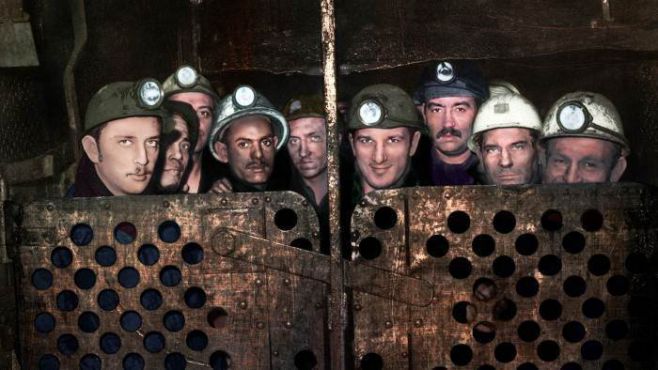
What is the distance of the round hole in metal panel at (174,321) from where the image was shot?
5859mm

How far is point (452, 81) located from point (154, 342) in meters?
2.86

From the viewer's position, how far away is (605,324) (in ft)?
18.9

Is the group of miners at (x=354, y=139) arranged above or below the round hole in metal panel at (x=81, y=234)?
above

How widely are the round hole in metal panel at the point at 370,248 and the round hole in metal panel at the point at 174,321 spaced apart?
124 cm

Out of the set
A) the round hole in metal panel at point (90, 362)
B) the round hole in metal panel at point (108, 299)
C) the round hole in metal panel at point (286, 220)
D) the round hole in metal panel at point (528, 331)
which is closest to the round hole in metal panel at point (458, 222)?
the round hole in metal panel at point (528, 331)

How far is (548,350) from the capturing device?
5953mm

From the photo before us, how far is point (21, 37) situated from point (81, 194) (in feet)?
3.85

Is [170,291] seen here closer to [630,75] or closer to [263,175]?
[263,175]

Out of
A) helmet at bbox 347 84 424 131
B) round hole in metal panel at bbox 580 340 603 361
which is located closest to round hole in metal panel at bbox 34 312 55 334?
helmet at bbox 347 84 424 131

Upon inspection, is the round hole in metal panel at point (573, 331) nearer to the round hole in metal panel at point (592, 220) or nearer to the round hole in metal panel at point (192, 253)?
the round hole in metal panel at point (592, 220)

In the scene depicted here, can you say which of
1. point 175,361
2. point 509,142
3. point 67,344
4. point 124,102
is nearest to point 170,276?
point 175,361

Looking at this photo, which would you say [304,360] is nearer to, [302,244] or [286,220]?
[302,244]

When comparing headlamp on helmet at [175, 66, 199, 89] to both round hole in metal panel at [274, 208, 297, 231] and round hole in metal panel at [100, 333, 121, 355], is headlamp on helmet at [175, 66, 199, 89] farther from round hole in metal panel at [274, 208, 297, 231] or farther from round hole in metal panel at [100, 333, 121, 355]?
round hole in metal panel at [100, 333, 121, 355]

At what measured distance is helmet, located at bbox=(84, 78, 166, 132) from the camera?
255 inches
